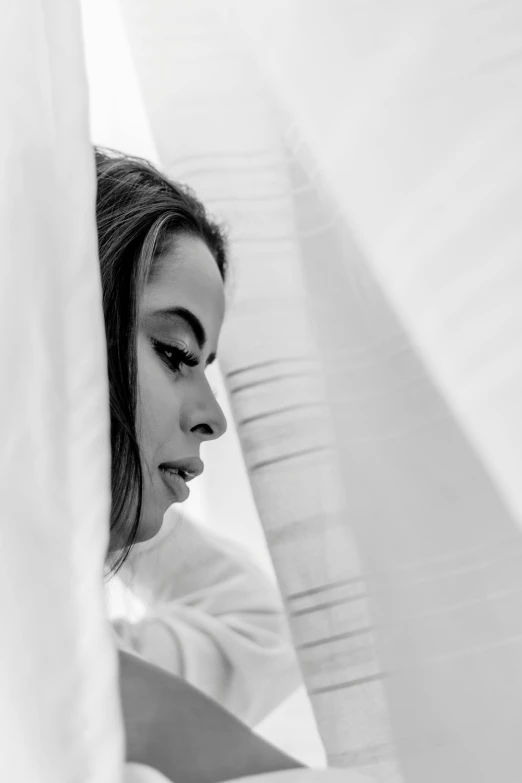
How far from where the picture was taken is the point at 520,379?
43cm

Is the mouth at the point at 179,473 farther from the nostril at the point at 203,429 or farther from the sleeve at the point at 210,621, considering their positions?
the sleeve at the point at 210,621

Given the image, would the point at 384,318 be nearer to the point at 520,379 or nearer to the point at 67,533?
the point at 520,379

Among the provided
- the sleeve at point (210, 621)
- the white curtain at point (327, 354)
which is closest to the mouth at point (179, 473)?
the white curtain at point (327, 354)

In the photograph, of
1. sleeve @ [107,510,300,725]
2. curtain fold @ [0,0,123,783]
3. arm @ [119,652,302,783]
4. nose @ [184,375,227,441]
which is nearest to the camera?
curtain fold @ [0,0,123,783]

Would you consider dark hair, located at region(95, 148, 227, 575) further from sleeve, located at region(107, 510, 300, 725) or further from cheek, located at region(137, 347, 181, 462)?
sleeve, located at region(107, 510, 300, 725)

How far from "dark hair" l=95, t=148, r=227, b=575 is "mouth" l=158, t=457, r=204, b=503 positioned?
35mm

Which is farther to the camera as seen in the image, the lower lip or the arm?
the lower lip

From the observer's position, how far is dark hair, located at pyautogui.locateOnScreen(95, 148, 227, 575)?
0.70m

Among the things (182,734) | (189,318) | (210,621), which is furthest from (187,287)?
(210,621)

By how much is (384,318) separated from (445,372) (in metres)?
0.10

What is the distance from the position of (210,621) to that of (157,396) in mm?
436

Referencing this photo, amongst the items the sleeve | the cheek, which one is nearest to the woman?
the cheek

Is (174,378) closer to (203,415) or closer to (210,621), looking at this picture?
(203,415)

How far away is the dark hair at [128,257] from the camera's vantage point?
70 cm
